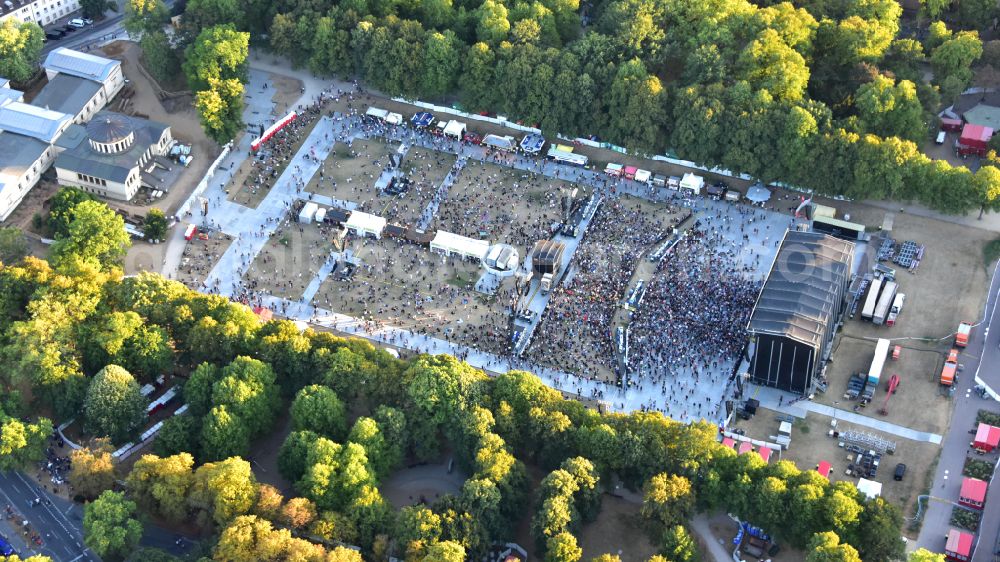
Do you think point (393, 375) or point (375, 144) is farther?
point (375, 144)

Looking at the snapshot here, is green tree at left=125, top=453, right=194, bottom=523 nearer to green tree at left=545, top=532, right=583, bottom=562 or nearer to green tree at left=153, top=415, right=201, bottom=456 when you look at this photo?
green tree at left=153, top=415, right=201, bottom=456

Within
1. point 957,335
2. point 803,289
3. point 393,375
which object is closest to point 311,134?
point 393,375

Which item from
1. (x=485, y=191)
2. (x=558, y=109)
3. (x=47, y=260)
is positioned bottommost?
(x=47, y=260)

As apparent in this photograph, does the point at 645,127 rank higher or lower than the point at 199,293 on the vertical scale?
higher

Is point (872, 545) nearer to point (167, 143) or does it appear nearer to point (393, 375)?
point (393, 375)

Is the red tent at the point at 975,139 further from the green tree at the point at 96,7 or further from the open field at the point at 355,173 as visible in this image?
the green tree at the point at 96,7

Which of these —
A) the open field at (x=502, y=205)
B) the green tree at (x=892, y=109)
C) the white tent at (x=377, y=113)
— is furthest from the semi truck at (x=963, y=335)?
the white tent at (x=377, y=113)
